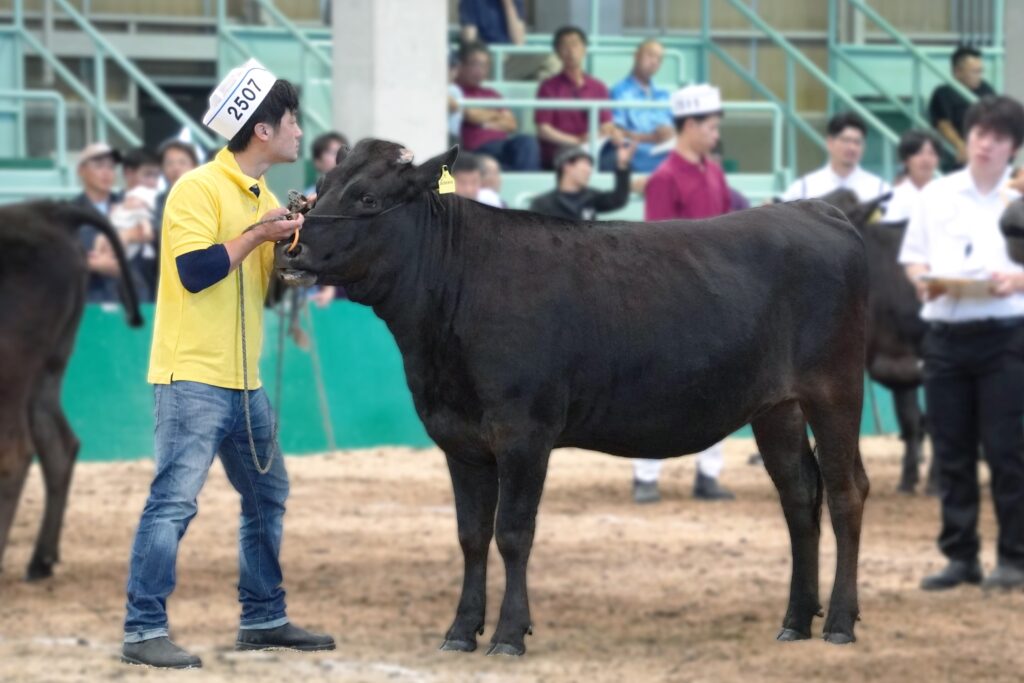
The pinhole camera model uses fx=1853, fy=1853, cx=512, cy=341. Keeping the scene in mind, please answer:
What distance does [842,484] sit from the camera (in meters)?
5.32

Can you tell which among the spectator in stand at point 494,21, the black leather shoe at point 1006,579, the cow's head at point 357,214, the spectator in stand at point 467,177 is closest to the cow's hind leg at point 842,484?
the cow's head at point 357,214

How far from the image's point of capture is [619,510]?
38.5ft

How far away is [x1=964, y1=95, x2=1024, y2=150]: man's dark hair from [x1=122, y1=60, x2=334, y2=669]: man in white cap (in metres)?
3.71

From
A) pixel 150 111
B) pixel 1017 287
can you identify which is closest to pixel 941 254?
pixel 1017 287

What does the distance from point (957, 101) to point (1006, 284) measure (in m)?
11.9

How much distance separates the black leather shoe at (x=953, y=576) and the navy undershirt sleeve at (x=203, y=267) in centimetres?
507

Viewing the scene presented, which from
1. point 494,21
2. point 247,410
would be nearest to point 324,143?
point 494,21

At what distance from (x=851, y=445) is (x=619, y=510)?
649 centimetres

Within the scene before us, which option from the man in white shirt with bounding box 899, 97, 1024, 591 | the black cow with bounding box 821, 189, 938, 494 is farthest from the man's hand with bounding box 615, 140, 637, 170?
the man in white shirt with bounding box 899, 97, 1024, 591

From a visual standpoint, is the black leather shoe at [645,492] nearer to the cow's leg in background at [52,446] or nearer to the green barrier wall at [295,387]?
the green barrier wall at [295,387]

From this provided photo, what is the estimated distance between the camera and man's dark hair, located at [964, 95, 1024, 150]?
316 inches

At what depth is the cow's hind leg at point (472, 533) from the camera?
4.77m

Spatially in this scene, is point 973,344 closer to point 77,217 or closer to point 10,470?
point 77,217

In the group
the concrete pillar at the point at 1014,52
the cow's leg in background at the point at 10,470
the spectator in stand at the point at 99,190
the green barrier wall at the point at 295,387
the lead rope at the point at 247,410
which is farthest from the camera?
the concrete pillar at the point at 1014,52
